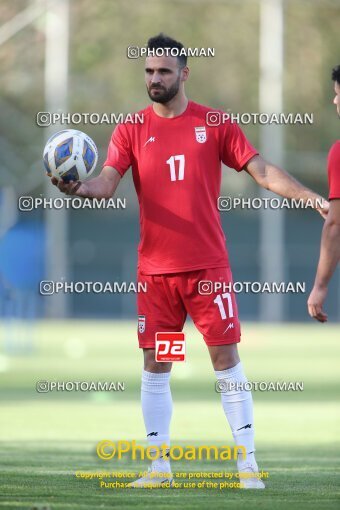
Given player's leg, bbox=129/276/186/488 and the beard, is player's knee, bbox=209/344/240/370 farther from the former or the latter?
the beard

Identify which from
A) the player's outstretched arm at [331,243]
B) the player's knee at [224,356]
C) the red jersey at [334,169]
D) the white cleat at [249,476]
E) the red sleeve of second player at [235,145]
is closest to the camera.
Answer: the red jersey at [334,169]

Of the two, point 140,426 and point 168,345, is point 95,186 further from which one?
point 140,426

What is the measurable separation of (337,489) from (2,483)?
6.11 ft

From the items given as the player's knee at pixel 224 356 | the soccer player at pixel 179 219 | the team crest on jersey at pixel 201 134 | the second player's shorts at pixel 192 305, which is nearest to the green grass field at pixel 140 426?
the soccer player at pixel 179 219

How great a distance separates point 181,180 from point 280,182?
1.83ft

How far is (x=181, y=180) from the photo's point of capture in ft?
A: 27.0

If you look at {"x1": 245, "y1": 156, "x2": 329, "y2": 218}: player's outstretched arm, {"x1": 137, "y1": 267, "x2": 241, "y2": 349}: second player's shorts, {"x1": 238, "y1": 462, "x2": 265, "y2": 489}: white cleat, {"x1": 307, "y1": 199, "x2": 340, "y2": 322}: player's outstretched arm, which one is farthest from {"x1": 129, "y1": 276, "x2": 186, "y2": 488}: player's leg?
{"x1": 307, "y1": 199, "x2": 340, "y2": 322}: player's outstretched arm

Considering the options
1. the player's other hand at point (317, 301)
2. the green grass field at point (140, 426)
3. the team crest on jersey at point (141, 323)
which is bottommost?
the green grass field at point (140, 426)

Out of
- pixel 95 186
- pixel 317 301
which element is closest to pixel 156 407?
pixel 317 301

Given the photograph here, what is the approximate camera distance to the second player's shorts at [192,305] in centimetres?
818

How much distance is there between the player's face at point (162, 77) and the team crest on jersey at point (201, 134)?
0.24 m

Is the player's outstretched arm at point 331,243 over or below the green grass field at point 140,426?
over

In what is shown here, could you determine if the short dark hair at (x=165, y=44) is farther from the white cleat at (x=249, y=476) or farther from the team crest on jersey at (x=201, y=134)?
the white cleat at (x=249, y=476)

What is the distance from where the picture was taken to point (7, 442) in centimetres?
1088
